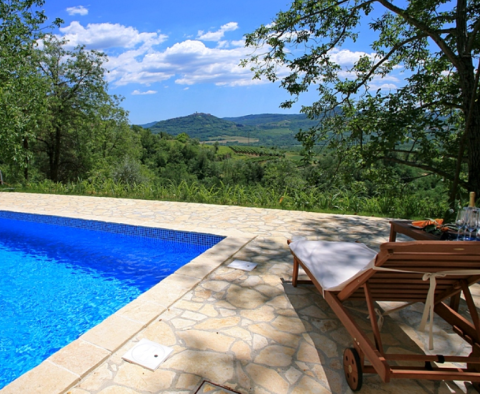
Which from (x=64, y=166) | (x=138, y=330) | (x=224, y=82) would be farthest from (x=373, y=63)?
(x=64, y=166)

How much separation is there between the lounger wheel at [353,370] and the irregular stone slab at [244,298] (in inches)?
38.8

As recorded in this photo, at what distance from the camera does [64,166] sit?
18844mm

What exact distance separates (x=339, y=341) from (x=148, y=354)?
1.31m

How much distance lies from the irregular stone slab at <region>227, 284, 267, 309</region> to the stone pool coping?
395 millimetres

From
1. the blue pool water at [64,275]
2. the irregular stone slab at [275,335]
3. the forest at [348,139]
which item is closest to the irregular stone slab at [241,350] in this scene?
the irregular stone slab at [275,335]

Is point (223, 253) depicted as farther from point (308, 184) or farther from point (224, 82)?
point (224, 82)

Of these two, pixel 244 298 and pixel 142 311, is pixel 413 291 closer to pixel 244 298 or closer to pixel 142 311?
pixel 244 298

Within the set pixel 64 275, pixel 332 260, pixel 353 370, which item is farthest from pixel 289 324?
pixel 64 275

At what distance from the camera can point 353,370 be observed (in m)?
1.75

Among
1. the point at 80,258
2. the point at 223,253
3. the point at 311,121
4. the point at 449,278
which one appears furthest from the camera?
the point at 311,121

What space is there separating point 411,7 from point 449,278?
22.0 feet

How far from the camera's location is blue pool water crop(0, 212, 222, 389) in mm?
2840

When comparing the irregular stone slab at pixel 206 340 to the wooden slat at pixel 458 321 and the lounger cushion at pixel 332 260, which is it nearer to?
the lounger cushion at pixel 332 260

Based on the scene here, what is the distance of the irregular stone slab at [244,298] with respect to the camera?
107 inches
